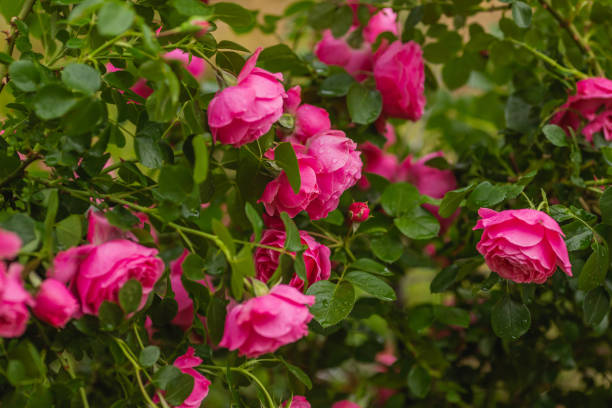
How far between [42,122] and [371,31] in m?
0.45

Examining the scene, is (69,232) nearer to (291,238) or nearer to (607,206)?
(291,238)

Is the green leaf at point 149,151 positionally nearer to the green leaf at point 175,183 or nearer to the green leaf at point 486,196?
the green leaf at point 175,183

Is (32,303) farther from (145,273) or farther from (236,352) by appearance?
(236,352)

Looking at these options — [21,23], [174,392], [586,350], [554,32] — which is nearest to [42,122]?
[21,23]

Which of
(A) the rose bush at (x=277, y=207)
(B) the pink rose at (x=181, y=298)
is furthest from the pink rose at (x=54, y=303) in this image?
(B) the pink rose at (x=181, y=298)

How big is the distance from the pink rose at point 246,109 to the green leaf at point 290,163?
0.07 ft

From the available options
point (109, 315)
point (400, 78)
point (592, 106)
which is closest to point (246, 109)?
point (109, 315)

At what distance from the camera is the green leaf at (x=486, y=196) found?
0.49 metres

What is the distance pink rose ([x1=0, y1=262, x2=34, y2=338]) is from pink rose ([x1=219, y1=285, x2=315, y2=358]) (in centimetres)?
12

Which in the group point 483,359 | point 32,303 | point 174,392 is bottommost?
point 483,359

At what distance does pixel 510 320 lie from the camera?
51 centimetres

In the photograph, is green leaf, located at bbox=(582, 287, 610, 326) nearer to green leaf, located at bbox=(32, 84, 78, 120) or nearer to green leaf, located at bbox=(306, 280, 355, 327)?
green leaf, located at bbox=(306, 280, 355, 327)

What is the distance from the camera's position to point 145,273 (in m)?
0.37

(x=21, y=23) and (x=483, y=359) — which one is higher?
(x=21, y=23)
